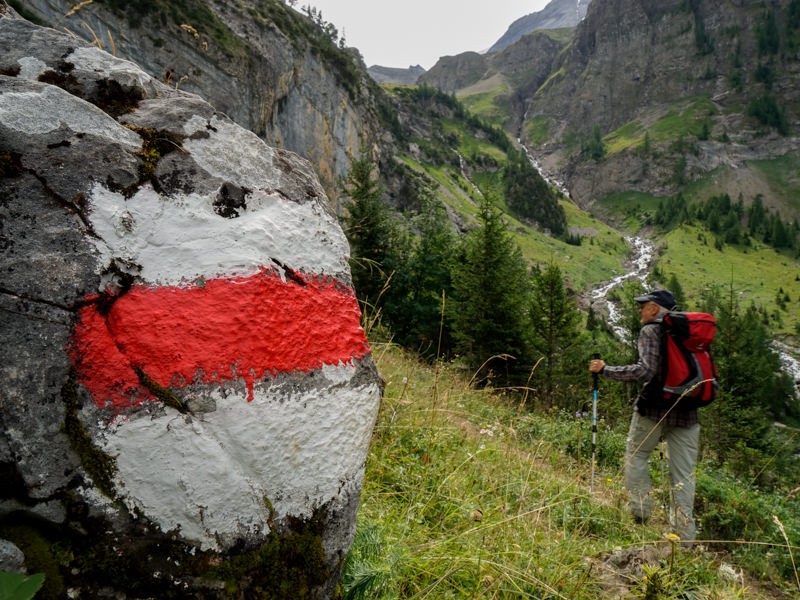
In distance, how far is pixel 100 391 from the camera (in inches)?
64.6

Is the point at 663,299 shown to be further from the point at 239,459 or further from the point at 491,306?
the point at 491,306

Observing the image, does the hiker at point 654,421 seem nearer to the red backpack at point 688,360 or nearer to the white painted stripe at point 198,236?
the red backpack at point 688,360

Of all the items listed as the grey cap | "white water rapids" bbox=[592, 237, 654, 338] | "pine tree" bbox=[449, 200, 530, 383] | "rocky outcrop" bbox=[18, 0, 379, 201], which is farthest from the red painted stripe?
"white water rapids" bbox=[592, 237, 654, 338]

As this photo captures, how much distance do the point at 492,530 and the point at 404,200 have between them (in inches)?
3487

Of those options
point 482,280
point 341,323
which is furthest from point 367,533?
point 482,280

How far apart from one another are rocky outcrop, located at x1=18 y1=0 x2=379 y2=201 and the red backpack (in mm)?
15952

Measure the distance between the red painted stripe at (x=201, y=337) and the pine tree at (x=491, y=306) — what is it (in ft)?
42.5

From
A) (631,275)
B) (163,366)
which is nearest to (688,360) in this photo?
(163,366)

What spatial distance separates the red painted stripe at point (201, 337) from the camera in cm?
169

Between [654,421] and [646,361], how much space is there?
0.71 metres

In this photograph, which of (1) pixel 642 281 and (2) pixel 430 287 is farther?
(1) pixel 642 281

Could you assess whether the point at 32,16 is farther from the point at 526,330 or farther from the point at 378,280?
the point at 526,330

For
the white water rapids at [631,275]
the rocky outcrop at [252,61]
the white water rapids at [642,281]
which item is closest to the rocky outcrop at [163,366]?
the rocky outcrop at [252,61]

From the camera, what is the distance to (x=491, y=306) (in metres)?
15.3
